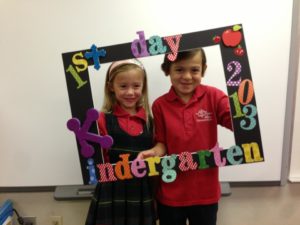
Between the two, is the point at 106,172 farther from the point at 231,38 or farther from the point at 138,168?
the point at 231,38

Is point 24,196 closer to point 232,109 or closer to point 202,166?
point 202,166

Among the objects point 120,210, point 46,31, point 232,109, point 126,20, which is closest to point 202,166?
point 232,109

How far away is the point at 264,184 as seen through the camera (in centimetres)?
133

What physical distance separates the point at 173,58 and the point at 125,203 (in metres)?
0.53

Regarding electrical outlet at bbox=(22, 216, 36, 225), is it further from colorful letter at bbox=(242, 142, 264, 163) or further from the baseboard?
the baseboard

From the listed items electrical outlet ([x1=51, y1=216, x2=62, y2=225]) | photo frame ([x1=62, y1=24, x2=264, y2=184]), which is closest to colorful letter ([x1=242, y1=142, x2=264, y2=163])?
photo frame ([x1=62, y1=24, x2=264, y2=184])

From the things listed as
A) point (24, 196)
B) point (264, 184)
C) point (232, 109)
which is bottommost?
point (264, 184)

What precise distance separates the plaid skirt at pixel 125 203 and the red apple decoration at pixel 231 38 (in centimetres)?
54

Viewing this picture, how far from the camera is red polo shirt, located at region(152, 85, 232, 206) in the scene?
1005mm

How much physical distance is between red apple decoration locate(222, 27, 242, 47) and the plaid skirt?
1.77ft

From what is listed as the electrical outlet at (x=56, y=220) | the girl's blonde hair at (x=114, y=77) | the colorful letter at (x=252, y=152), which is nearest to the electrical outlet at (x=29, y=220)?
the electrical outlet at (x=56, y=220)

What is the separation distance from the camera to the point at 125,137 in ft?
3.28

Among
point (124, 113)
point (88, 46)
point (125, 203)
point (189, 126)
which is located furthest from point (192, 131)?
point (88, 46)

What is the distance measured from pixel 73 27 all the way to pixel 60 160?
22.7 inches
